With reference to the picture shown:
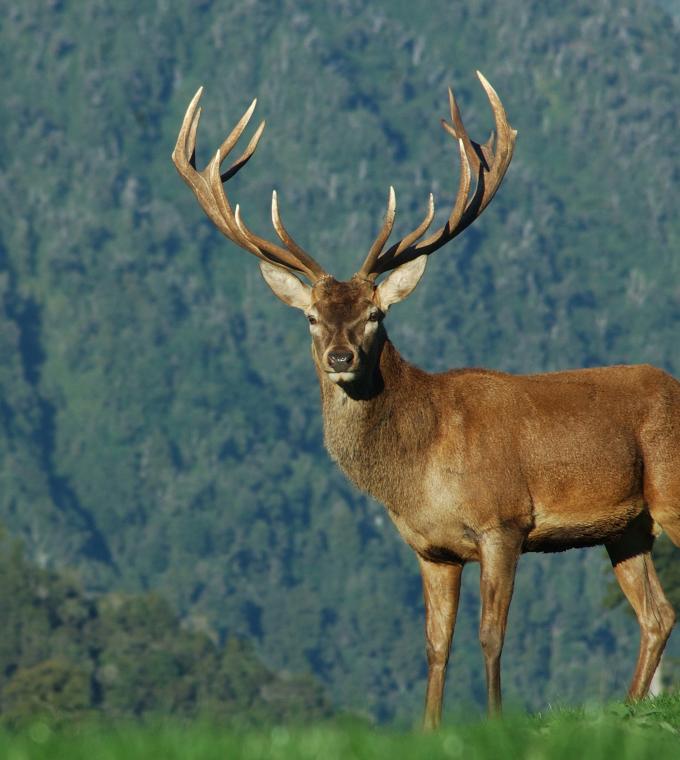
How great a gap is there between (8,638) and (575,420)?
9318cm

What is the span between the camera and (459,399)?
12.0m

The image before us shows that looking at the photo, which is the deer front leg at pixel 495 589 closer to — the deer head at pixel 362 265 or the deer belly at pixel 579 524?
the deer belly at pixel 579 524

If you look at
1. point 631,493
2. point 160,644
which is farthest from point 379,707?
point 631,493

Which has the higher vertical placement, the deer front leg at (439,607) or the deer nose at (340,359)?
the deer nose at (340,359)

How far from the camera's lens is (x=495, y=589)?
11.2 meters

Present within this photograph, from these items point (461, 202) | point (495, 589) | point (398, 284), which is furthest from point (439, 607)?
point (461, 202)

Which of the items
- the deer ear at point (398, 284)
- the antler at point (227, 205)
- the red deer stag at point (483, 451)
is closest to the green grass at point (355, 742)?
the red deer stag at point (483, 451)

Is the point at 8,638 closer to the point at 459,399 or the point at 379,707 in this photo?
the point at 379,707

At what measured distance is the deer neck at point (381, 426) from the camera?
1174cm

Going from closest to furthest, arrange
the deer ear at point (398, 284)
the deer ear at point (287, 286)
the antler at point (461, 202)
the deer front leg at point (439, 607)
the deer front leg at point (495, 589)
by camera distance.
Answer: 1. the deer front leg at point (495, 589)
2. the deer front leg at point (439, 607)
3. the deer ear at point (398, 284)
4. the deer ear at point (287, 286)
5. the antler at point (461, 202)

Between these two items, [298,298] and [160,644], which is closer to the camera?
[298,298]

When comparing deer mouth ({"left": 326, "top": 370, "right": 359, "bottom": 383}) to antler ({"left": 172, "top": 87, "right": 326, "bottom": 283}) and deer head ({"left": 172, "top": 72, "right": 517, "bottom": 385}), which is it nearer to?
deer head ({"left": 172, "top": 72, "right": 517, "bottom": 385})

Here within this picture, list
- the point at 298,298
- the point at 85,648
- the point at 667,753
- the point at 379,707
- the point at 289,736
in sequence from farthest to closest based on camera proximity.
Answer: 1. the point at 379,707
2. the point at 85,648
3. the point at 298,298
4. the point at 289,736
5. the point at 667,753

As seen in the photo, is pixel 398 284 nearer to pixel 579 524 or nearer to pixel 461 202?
pixel 461 202
